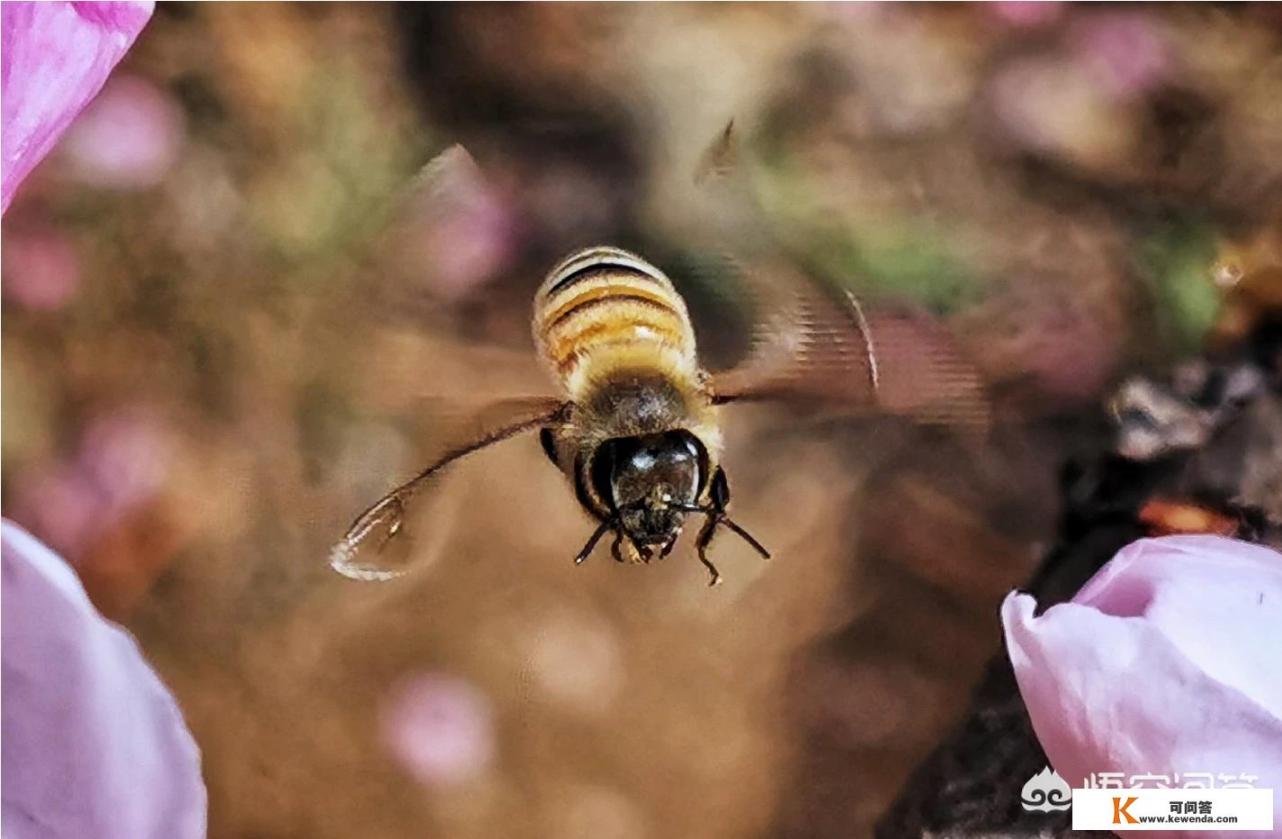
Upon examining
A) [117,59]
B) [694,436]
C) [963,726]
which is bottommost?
[963,726]

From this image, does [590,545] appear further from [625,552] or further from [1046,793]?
[1046,793]

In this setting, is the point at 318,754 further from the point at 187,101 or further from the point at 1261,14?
the point at 1261,14

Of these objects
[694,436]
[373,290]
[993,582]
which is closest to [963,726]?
[993,582]

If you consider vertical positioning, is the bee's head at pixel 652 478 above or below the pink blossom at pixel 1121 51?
below

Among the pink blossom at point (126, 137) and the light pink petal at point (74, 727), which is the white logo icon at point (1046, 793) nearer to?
the light pink petal at point (74, 727)

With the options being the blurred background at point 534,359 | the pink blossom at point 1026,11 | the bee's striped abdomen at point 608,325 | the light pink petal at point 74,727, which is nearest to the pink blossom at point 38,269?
the blurred background at point 534,359

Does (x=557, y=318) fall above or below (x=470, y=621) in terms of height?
above
